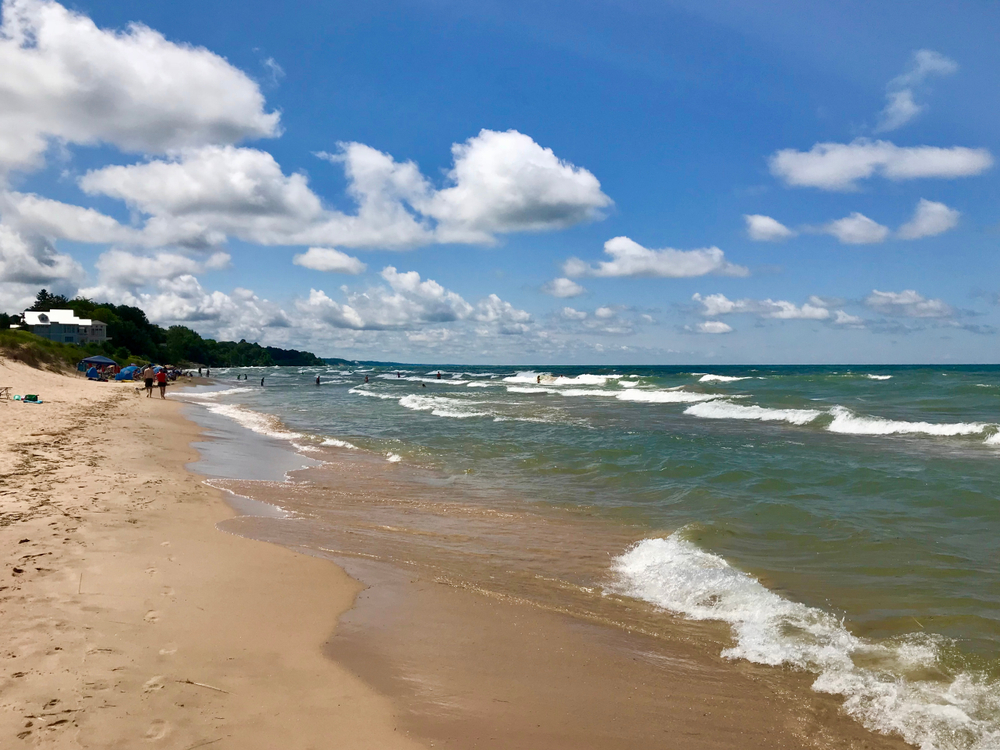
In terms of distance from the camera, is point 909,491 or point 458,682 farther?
point 909,491

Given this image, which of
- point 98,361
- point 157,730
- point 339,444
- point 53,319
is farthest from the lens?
point 53,319

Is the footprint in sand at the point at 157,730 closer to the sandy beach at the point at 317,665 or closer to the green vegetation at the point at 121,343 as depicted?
the sandy beach at the point at 317,665

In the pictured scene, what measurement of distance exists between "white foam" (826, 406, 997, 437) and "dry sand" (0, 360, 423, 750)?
21.4m

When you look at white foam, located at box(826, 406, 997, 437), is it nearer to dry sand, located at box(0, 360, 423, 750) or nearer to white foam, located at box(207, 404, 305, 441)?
white foam, located at box(207, 404, 305, 441)

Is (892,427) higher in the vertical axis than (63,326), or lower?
lower

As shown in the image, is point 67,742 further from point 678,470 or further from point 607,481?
point 678,470

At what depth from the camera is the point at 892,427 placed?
864 inches

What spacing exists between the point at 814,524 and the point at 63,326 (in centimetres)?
10335

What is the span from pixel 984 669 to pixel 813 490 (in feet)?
23.7

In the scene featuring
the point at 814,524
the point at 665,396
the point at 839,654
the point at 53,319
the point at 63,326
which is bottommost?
the point at 839,654

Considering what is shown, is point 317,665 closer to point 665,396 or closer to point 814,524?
point 814,524

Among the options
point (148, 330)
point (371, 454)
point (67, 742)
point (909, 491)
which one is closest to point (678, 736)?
point (67, 742)

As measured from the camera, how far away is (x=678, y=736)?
415 centimetres

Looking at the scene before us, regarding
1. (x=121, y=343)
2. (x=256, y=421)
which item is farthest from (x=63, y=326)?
(x=256, y=421)
